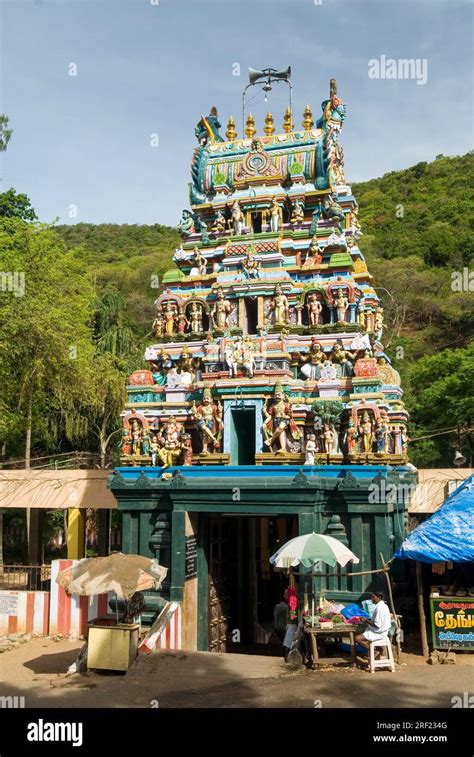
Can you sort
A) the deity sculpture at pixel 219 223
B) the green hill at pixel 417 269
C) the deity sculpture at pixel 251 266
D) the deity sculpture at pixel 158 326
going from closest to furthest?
the deity sculpture at pixel 251 266 → the deity sculpture at pixel 158 326 → the deity sculpture at pixel 219 223 → the green hill at pixel 417 269

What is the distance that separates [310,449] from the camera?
16.6 metres

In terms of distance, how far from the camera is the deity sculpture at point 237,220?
20.4 m

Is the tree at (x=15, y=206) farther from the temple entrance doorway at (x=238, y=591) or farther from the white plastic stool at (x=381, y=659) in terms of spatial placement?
the white plastic stool at (x=381, y=659)

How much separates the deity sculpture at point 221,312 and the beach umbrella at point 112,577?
27.5 ft

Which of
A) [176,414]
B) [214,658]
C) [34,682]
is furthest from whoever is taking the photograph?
[176,414]

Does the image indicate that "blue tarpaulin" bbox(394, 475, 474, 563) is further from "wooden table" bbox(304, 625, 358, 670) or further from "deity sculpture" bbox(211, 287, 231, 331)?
"deity sculpture" bbox(211, 287, 231, 331)

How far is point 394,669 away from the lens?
38.1 feet

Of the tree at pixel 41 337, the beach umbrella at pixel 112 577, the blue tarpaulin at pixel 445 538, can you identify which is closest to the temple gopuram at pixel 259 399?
the blue tarpaulin at pixel 445 538

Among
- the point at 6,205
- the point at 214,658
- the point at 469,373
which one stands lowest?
the point at 214,658

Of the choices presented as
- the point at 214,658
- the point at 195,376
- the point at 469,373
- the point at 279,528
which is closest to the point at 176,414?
the point at 195,376

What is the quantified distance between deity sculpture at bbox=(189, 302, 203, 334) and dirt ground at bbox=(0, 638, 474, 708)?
9.61 meters

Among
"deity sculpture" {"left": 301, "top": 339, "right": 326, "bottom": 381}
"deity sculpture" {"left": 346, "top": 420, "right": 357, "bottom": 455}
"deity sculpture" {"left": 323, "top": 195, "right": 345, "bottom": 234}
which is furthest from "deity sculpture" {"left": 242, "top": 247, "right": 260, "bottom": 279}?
"deity sculpture" {"left": 346, "top": 420, "right": 357, "bottom": 455}
